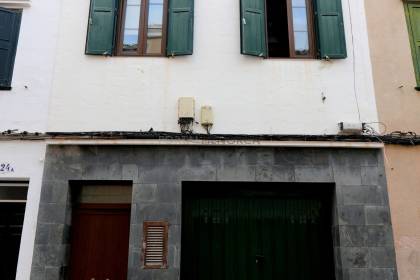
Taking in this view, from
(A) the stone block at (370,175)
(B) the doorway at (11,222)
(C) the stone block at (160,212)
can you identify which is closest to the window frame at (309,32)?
(A) the stone block at (370,175)

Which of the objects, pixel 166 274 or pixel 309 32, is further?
pixel 309 32

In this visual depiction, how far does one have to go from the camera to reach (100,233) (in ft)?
23.1

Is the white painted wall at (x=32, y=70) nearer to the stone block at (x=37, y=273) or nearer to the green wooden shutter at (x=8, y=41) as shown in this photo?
the green wooden shutter at (x=8, y=41)

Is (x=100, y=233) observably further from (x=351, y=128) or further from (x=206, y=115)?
(x=351, y=128)

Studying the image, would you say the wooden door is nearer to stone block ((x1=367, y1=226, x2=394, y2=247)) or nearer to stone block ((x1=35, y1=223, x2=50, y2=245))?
stone block ((x1=35, y1=223, x2=50, y2=245))

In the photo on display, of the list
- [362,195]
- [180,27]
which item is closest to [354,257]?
[362,195]

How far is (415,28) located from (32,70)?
6857 mm

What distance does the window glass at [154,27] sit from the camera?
25.2 ft

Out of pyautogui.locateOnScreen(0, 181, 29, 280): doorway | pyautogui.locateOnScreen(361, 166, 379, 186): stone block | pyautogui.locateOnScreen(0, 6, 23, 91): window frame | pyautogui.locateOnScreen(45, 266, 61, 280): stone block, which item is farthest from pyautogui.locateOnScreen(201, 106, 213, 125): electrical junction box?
pyautogui.locateOnScreen(0, 6, 23, 91): window frame

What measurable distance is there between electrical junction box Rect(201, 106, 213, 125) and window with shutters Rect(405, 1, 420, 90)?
3.62 meters

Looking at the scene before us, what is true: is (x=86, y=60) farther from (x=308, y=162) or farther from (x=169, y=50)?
(x=308, y=162)

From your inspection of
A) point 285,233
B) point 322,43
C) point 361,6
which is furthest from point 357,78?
point 285,233

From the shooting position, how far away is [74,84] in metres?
7.36

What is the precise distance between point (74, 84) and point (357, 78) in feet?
16.0
